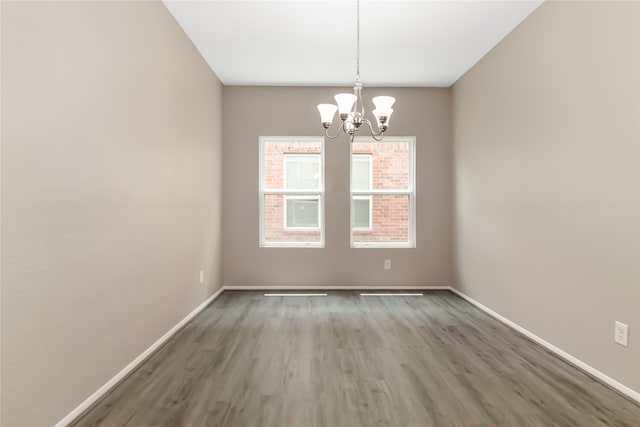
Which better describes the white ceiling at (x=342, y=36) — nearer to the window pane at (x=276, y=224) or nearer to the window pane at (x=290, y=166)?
the window pane at (x=290, y=166)

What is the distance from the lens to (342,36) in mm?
3400

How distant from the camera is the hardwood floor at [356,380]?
190cm

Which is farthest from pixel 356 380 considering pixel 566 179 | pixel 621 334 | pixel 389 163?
pixel 389 163

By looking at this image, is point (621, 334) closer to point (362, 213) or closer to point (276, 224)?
point (362, 213)

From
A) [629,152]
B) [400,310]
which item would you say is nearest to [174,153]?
[400,310]

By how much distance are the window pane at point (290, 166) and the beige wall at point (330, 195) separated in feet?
0.50

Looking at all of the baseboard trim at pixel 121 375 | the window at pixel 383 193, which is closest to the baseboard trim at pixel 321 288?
the window at pixel 383 193

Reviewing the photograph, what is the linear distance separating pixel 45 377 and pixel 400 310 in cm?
312

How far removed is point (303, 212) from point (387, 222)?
3.88 ft

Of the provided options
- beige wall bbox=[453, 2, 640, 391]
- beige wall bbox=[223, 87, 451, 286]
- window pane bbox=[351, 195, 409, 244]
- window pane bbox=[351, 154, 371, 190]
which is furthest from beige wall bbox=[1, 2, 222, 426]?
beige wall bbox=[453, 2, 640, 391]

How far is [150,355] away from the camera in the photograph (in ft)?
8.72

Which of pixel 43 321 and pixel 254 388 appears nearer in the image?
pixel 43 321

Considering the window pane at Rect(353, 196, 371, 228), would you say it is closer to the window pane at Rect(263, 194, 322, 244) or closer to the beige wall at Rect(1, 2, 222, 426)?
the window pane at Rect(263, 194, 322, 244)

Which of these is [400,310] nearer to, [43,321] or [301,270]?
[301,270]
